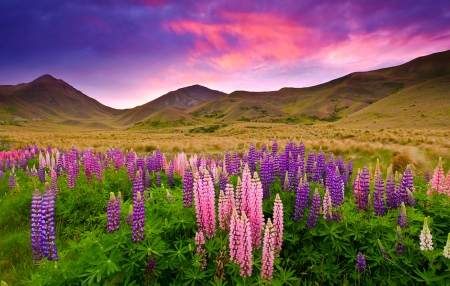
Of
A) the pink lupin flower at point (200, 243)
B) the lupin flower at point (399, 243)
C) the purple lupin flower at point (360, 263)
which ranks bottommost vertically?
the purple lupin flower at point (360, 263)

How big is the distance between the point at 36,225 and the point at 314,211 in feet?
12.2

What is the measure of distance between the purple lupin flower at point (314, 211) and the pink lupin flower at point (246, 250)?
4.67 ft

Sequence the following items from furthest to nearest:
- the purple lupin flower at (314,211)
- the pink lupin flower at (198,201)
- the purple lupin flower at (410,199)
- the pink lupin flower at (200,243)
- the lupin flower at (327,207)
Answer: the purple lupin flower at (410,199) < the lupin flower at (327,207) < the purple lupin flower at (314,211) < the pink lupin flower at (198,201) < the pink lupin flower at (200,243)

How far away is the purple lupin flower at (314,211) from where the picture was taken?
3846 mm

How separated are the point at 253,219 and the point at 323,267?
1445mm

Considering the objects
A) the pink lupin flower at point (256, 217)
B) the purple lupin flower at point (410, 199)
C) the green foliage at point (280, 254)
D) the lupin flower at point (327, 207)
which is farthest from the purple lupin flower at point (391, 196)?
the pink lupin flower at point (256, 217)

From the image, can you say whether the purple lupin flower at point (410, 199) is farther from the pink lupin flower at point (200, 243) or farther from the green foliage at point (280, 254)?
the pink lupin flower at point (200, 243)

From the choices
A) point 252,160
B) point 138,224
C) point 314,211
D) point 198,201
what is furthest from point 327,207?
point 138,224

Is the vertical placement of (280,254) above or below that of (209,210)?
below

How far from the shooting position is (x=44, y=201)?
352cm

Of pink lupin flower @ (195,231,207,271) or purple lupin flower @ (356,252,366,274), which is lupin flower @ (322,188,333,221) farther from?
pink lupin flower @ (195,231,207,271)

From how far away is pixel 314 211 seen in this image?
389 centimetres

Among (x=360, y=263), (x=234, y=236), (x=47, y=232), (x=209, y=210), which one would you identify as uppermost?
(x=209, y=210)

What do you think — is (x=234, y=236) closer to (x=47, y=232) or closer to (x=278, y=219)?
(x=278, y=219)
